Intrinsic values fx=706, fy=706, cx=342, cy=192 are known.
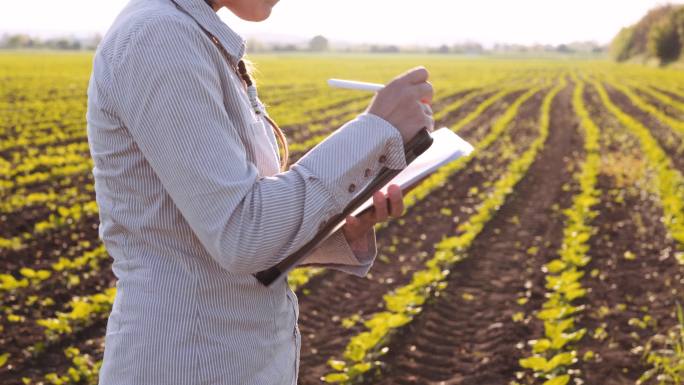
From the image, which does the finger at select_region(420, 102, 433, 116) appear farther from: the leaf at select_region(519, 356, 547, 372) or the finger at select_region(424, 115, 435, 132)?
the leaf at select_region(519, 356, 547, 372)

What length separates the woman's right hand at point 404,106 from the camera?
105cm

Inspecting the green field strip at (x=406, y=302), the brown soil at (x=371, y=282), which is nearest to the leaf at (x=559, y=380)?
the green field strip at (x=406, y=302)

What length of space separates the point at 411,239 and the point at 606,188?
11.2ft

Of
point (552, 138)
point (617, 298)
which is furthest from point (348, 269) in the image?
point (552, 138)

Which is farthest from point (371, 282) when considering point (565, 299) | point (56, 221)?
point (56, 221)

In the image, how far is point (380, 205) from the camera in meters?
1.28

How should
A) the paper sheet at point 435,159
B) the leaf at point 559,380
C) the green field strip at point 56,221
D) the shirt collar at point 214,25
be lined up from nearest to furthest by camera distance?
the shirt collar at point 214,25
the paper sheet at point 435,159
the leaf at point 559,380
the green field strip at point 56,221

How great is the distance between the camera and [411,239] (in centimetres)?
670

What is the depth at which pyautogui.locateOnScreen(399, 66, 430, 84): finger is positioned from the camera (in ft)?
3.49

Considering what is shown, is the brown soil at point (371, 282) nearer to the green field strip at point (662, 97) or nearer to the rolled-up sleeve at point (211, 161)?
the rolled-up sleeve at point (211, 161)

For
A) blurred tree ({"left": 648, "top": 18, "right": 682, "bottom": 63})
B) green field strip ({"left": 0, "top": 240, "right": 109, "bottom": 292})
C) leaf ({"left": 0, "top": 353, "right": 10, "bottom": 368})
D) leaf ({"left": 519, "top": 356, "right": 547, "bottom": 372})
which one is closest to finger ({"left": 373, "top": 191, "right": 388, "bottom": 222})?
leaf ({"left": 519, "top": 356, "right": 547, "bottom": 372})

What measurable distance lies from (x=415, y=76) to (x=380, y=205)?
0.96 ft

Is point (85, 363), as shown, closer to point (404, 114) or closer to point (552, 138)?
point (404, 114)

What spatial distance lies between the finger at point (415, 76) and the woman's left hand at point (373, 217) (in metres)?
0.23
